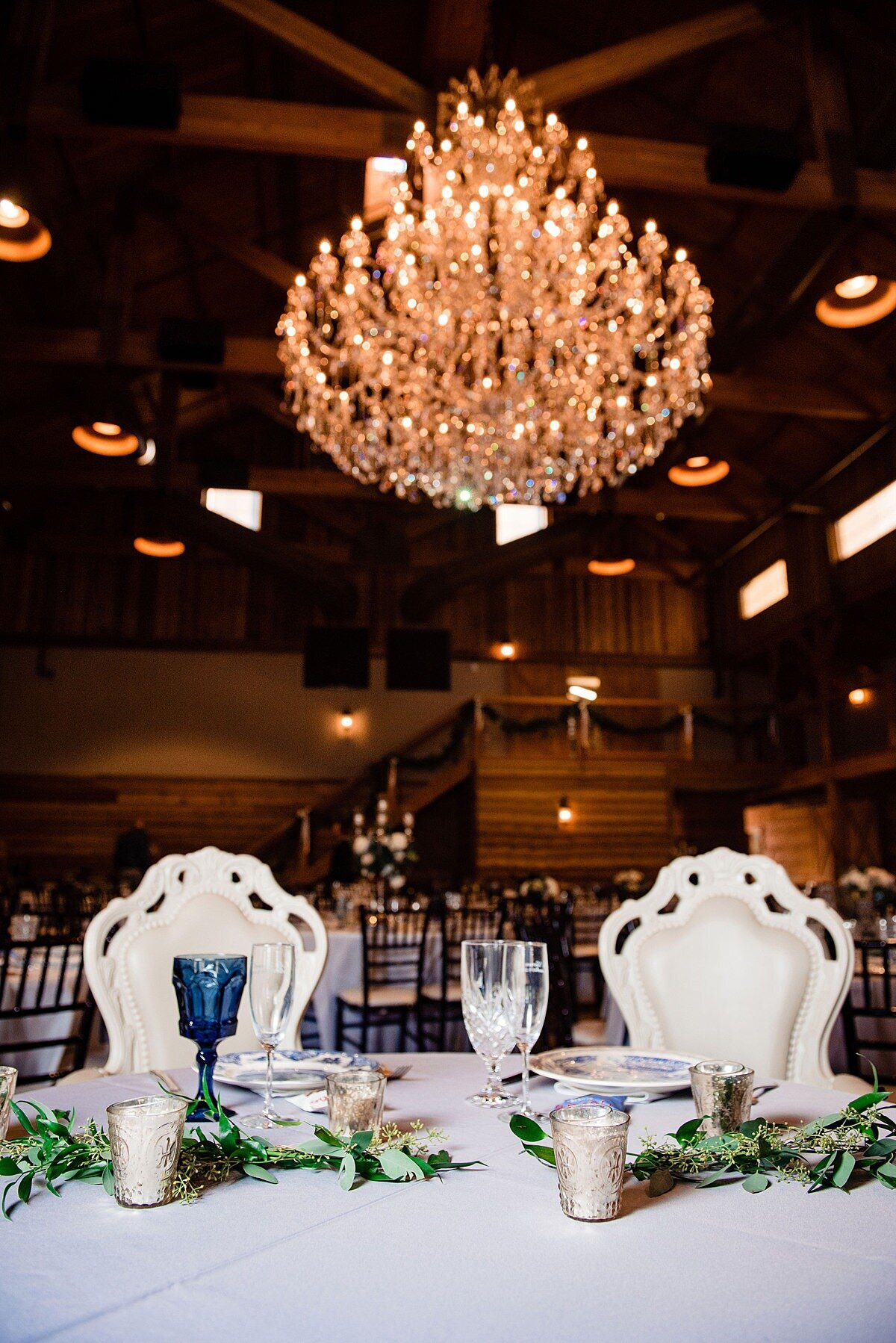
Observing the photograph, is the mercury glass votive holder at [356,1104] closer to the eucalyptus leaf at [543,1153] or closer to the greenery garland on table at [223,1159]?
the greenery garland on table at [223,1159]

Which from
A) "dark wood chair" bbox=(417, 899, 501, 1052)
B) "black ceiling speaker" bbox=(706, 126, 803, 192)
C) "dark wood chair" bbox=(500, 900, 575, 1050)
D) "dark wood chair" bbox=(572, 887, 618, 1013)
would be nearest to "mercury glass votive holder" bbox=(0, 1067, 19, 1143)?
"dark wood chair" bbox=(500, 900, 575, 1050)

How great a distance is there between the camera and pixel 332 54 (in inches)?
252

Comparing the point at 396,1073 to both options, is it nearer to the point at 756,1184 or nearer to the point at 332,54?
the point at 756,1184

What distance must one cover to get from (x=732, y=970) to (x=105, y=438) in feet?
26.7

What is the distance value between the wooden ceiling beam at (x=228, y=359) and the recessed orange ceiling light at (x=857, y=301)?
7.75 feet

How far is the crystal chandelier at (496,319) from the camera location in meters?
5.62

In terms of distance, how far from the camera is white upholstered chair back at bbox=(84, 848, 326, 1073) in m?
2.19

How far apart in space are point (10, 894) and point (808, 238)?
28.2ft

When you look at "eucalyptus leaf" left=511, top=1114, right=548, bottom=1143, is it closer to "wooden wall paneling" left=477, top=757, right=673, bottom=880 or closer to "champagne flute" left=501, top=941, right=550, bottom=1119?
"champagne flute" left=501, top=941, right=550, bottom=1119

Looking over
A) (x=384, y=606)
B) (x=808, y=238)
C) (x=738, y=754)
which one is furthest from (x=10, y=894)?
(x=738, y=754)

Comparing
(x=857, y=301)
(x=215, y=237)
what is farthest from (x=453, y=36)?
(x=215, y=237)

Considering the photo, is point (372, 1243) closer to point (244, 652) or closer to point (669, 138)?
point (669, 138)

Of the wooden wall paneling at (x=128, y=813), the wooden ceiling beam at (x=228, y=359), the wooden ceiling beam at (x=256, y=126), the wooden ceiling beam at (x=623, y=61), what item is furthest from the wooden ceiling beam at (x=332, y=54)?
the wooden wall paneling at (x=128, y=813)

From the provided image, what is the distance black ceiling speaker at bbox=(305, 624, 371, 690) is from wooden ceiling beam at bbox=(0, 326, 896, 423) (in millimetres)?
5908
